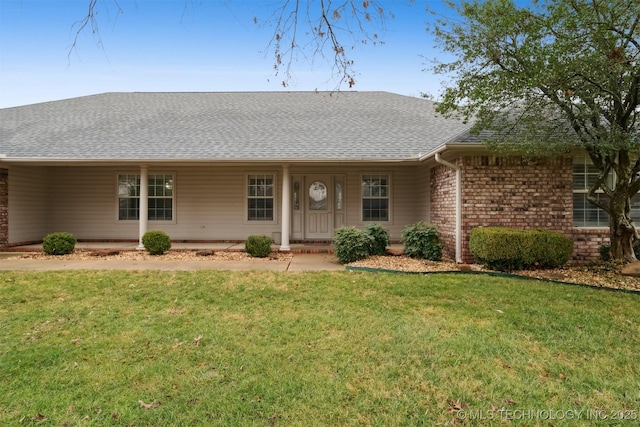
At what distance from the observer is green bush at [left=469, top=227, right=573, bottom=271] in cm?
740

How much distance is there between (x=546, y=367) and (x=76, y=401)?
3.92 m

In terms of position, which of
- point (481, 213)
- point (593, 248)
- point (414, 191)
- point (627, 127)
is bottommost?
point (593, 248)

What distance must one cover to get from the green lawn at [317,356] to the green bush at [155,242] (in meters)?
3.46

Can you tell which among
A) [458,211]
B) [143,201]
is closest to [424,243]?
[458,211]

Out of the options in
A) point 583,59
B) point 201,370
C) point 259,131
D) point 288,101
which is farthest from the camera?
point 288,101

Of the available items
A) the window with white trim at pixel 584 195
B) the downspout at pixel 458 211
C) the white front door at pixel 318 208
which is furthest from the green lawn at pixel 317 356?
the white front door at pixel 318 208

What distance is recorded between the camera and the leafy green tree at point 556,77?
5992 mm

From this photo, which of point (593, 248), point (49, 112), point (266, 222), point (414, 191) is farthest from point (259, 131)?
point (593, 248)

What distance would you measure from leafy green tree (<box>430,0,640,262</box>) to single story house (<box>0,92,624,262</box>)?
1.64m

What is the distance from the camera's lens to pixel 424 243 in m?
8.84

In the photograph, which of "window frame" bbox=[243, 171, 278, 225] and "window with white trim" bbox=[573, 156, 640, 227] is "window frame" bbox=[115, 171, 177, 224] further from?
"window with white trim" bbox=[573, 156, 640, 227]

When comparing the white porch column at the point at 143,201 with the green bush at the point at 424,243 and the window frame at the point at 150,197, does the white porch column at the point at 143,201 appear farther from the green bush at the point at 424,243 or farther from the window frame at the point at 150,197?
the green bush at the point at 424,243

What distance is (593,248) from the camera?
8469 mm

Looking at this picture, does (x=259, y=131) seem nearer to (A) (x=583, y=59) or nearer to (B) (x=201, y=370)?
(A) (x=583, y=59)
